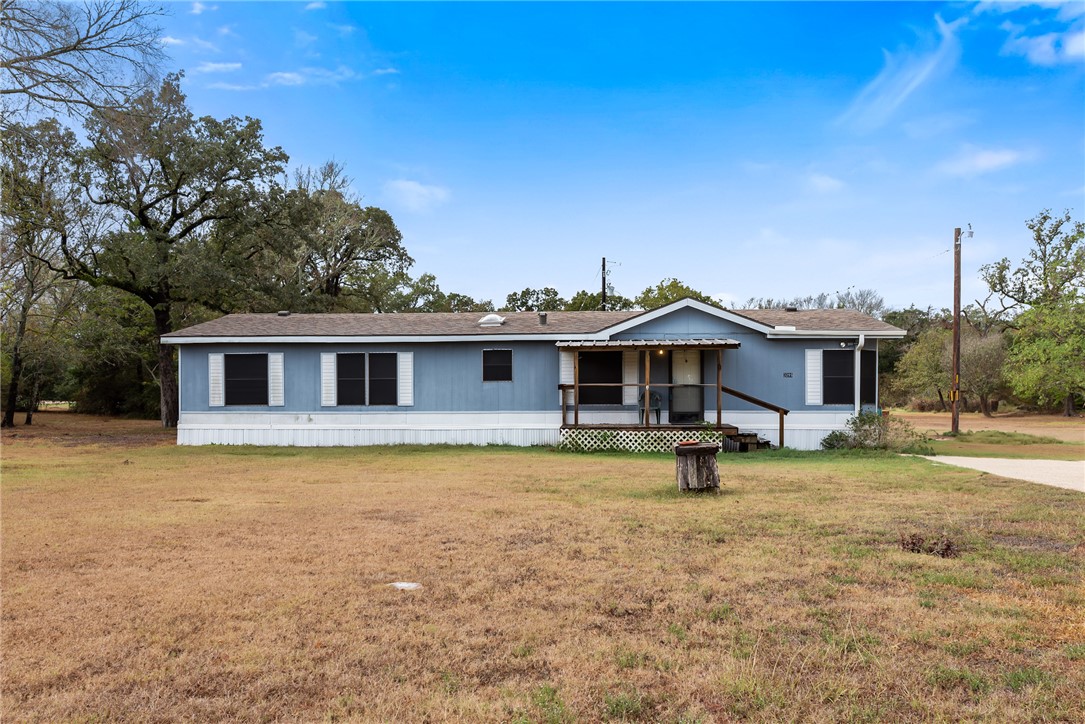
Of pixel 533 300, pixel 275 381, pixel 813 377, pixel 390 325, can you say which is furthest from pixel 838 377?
pixel 533 300

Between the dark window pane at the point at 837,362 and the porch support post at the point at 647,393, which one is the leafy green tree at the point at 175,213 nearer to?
the porch support post at the point at 647,393

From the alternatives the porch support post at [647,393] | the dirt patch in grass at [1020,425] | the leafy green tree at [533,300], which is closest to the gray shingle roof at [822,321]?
the porch support post at [647,393]

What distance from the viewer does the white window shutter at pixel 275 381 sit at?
16781 millimetres

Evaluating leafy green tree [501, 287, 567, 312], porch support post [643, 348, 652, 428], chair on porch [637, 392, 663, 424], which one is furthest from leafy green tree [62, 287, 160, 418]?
leafy green tree [501, 287, 567, 312]

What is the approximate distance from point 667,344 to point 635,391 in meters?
2.00

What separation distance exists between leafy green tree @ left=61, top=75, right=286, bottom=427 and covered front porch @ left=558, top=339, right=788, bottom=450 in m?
12.2

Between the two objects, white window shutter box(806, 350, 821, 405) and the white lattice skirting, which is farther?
white window shutter box(806, 350, 821, 405)

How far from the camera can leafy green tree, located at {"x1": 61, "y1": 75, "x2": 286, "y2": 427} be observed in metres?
20.4

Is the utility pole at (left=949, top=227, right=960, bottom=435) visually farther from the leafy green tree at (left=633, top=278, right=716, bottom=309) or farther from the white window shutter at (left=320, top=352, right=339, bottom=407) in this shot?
the white window shutter at (left=320, top=352, right=339, bottom=407)

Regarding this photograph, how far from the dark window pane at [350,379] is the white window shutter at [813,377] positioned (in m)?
11.1

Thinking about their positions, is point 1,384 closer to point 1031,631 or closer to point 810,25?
point 810,25

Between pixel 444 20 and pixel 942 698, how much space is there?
16.4 m

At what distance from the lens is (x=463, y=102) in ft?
70.2

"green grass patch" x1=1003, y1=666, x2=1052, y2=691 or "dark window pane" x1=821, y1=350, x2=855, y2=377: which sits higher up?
"dark window pane" x1=821, y1=350, x2=855, y2=377
